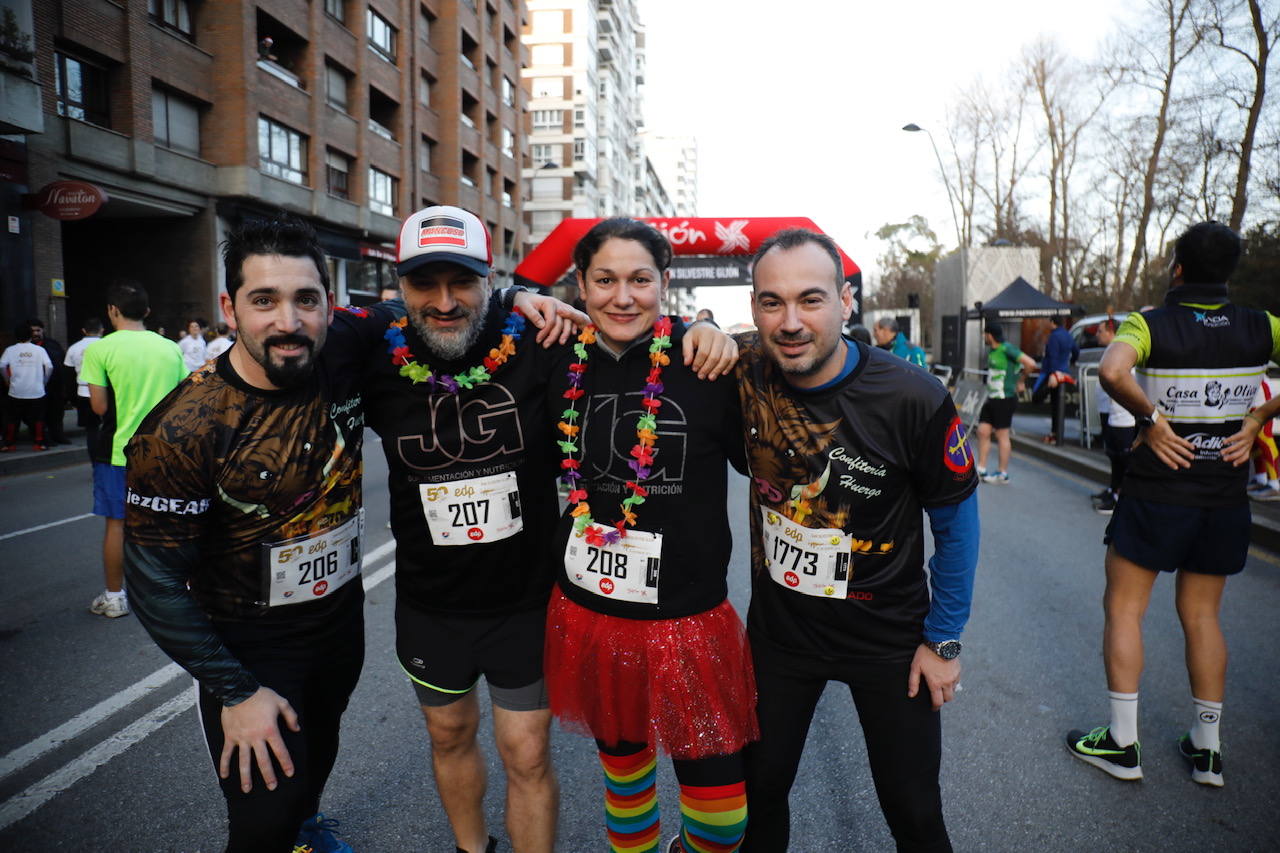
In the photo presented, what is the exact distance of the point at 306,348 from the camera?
2121 mm

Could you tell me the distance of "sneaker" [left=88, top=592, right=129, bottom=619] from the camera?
15.6ft

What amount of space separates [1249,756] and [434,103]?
36741 mm

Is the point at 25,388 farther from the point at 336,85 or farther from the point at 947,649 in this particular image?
the point at 336,85

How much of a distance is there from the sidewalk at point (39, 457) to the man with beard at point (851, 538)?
11879 millimetres

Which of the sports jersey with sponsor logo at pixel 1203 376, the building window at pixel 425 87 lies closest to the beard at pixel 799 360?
the sports jersey with sponsor logo at pixel 1203 376

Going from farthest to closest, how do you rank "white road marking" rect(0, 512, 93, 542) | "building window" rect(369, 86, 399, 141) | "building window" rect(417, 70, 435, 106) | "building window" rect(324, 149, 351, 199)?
"building window" rect(417, 70, 435, 106), "building window" rect(369, 86, 399, 141), "building window" rect(324, 149, 351, 199), "white road marking" rect(0, 512, 93, 542)

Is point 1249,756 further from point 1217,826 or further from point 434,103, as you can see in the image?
point 434,103

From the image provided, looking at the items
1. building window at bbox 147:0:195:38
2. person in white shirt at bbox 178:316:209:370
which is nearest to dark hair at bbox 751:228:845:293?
person in white shirt at bbox 178:316:209:370

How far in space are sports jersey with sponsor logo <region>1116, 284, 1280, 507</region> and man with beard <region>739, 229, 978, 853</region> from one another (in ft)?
4.94

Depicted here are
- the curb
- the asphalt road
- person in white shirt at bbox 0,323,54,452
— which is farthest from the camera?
person in white shirt at bbox 0,323,54,452

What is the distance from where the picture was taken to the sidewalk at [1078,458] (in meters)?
6.53

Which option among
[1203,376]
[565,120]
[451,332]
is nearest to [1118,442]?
[1203,376]

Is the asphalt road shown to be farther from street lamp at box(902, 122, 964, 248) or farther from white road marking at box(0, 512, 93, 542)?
street lamp at box(902, 122, 964, 248)

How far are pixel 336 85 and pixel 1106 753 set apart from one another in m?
28.5
